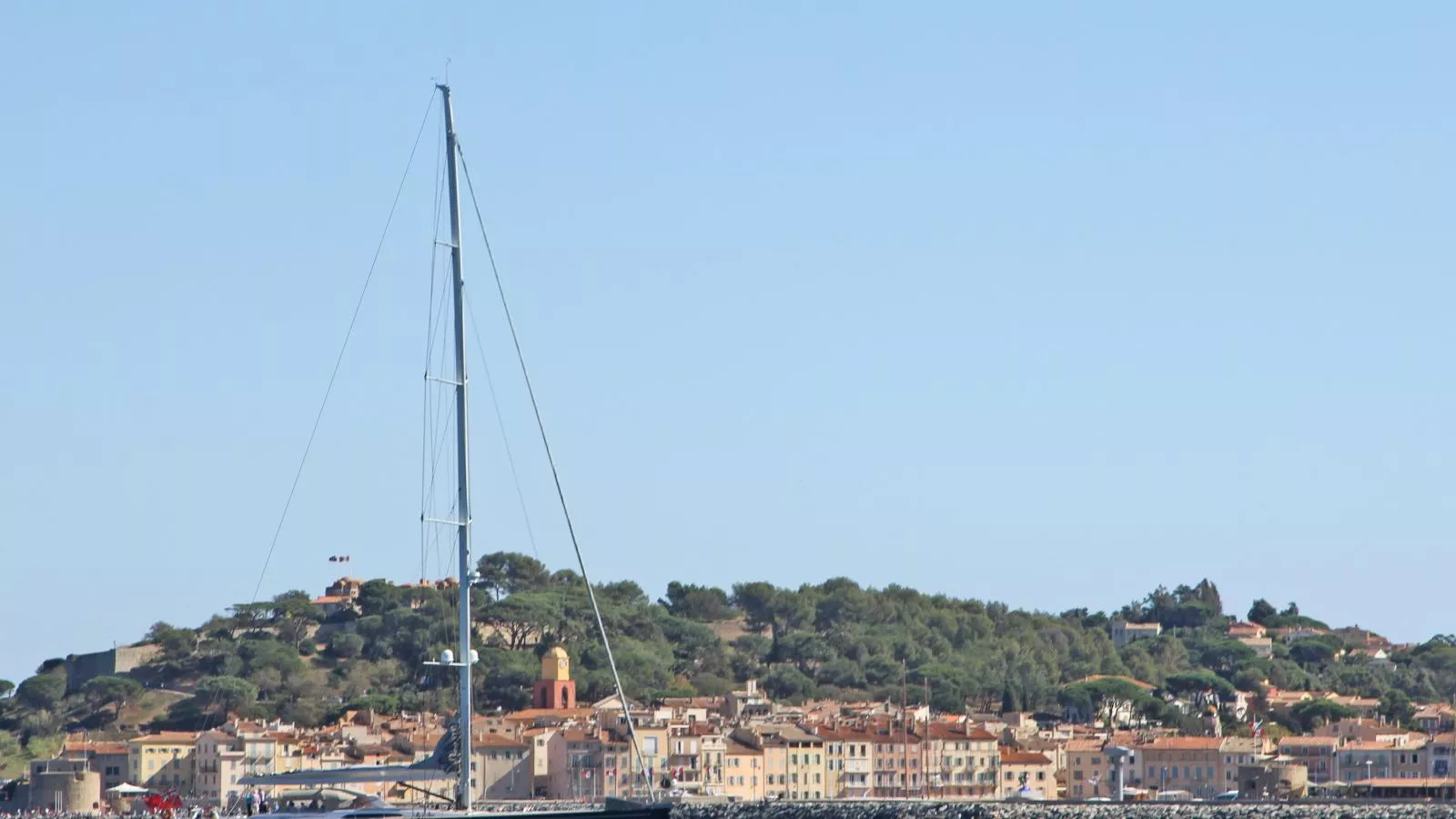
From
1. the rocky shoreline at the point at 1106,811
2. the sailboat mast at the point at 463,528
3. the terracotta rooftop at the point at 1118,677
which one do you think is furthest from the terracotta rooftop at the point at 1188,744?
the sailboat mast at the point at 463,528

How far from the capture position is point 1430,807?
50.4 meters

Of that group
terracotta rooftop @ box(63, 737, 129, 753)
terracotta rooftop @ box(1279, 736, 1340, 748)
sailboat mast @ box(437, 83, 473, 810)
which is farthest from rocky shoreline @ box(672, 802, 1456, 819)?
terracotta rooftop @ box(63, 737, 129, 753)

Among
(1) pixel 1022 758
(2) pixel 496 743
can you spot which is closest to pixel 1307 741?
(1) pixel 1022 758

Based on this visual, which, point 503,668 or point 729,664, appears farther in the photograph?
point 729,664

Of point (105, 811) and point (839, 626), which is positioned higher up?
point (839, 626)

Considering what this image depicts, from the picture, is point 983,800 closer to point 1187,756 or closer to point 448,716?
point 1187,756

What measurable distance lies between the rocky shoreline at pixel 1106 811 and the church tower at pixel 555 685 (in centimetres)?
4021

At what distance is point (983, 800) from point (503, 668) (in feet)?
186

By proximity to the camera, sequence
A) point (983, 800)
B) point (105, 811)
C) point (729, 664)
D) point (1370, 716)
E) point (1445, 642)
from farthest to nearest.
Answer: point (1445, 642), point (729, 664), point (1370, 716), point (105, 811), point (983, 800)

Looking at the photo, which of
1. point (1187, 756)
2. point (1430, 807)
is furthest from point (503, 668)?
point (1430, 807)

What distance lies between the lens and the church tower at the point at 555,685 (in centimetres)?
10262

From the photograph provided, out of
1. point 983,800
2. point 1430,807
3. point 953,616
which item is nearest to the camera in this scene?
point 1430,807

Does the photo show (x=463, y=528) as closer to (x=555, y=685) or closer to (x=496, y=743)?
(x=496, y=743)

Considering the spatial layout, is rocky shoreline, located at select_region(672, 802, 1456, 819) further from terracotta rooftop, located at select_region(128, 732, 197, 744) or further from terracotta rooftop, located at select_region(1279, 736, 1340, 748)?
terracotta rooftop, located at select_region(128, 732, 197, 744)
